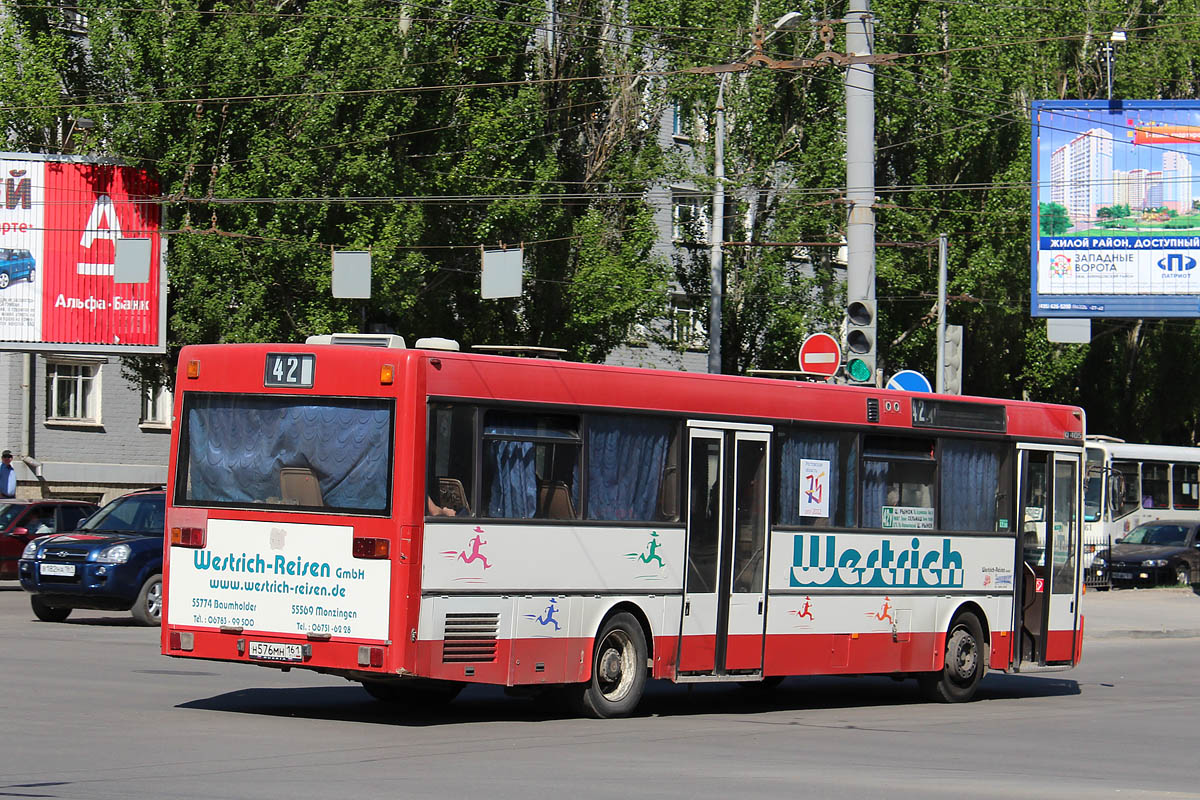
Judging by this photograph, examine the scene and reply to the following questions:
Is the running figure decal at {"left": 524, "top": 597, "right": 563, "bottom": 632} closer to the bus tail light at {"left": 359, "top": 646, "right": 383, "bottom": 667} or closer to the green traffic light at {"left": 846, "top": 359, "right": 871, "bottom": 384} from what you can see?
the bus tail light at {"left": 359, "top": 646, "right": 383, "bottom": 667}

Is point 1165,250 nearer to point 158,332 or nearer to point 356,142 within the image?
point 356,142

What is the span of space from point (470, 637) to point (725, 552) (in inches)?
113

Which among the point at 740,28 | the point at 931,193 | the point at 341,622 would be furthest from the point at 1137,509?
the point at 341,622

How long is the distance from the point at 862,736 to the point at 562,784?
4.18 m

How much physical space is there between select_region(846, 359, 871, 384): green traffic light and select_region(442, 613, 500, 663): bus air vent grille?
24.4 feet

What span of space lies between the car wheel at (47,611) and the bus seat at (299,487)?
1070 centimetres

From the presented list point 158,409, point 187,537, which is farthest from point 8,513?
point 158,409

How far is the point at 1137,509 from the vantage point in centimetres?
4456

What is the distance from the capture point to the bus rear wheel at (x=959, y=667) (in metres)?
17.3

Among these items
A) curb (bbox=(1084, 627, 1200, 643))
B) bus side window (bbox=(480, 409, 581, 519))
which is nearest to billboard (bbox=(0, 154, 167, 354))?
curb (bbox=(1084, 627, 1200, 643))

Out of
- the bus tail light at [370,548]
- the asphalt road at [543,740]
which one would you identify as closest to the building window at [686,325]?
the asphalt road at [543,740]

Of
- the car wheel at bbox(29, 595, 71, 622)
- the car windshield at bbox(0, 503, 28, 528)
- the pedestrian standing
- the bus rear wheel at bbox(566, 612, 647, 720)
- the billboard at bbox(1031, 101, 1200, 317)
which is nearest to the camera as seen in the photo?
the bus rear wheel at bbox(566, 612, 647, 720)

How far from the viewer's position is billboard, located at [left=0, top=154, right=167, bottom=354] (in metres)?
34.8

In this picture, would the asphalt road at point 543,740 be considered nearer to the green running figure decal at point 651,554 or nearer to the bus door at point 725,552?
the bus door at point 725,552
